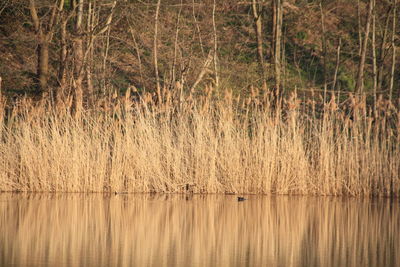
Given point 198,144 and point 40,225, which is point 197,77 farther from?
point 40,225

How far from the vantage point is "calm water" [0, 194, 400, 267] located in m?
7.27

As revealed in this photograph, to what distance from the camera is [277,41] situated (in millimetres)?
19031

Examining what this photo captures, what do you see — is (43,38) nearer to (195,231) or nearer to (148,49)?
A: (148,49)

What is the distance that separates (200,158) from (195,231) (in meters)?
3.81

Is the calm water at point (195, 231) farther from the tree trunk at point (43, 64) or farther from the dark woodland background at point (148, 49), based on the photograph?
the tree trunk at point (43, 64)

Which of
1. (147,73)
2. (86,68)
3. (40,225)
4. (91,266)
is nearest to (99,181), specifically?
(40,225)

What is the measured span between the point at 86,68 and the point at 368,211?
25.6ft

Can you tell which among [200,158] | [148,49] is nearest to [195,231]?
[200,158]

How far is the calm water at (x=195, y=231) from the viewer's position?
7.27 m

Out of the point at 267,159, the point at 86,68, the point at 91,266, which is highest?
the point at 86,68

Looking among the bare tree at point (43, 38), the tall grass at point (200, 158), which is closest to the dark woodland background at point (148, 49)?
the bare tree at point (43, 38)

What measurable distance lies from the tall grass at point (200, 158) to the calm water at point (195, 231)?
0.40m

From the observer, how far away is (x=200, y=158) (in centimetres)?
1277

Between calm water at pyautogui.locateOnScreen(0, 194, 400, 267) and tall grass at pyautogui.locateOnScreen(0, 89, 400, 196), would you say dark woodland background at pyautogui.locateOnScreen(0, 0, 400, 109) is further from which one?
calm water at pyautogui.locateOnScreen(0, 194, 400, 267)
